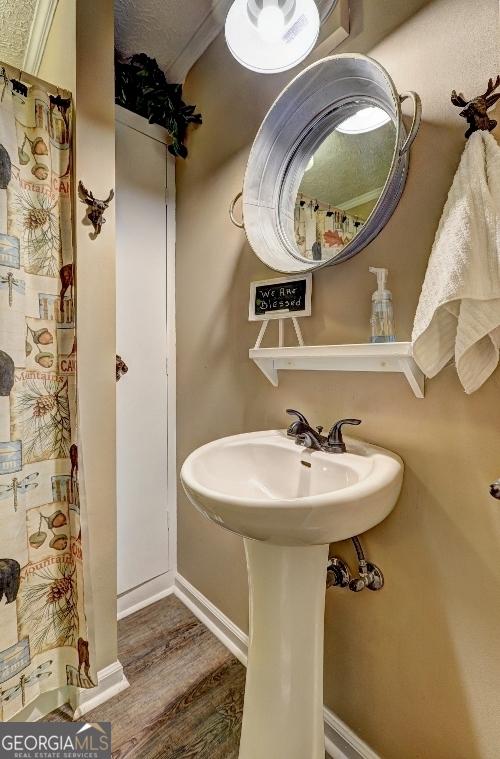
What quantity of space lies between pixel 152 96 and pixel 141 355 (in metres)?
1.10

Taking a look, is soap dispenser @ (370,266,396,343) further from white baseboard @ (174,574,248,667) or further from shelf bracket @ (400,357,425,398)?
white baseboard @ (174,574,248,667)

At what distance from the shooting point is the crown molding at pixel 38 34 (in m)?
1.20

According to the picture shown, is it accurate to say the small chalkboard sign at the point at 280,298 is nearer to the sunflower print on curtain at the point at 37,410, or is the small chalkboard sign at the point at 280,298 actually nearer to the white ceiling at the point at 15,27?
the sunflower print on curtain at the point at 37,410

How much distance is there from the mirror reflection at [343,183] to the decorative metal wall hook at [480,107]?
180 millimetres

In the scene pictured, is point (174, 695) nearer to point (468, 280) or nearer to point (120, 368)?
point (120, 368)

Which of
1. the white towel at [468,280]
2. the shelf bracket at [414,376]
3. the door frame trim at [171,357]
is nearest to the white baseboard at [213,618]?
the door frame trim at [171,357]

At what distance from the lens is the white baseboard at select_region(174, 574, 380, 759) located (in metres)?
0.97

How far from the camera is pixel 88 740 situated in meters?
0.94

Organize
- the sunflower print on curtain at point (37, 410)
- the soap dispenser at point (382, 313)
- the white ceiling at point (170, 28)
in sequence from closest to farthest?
1. the soap dispenser at point (382, 313)
2. the sunflower print on curtain at point (37, 410)
3. the white ceiling at point (170, 28)

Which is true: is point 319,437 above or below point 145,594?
above

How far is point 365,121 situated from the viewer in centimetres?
95

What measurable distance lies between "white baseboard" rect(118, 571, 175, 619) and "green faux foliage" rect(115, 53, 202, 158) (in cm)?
198

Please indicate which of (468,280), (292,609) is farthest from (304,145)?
(292,609)

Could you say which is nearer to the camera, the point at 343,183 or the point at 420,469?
the point at 420,469
